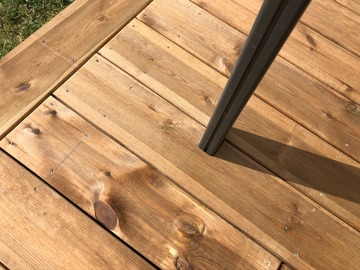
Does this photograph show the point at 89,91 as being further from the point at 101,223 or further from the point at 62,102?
the point at 101,223

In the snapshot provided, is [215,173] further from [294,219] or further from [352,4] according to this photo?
[352,4]

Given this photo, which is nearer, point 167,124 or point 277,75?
point 167,124

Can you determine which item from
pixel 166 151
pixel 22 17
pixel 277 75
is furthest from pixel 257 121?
pixel 22 17

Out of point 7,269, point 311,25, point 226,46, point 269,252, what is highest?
point 311,25

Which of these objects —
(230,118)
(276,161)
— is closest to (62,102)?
(230,118)

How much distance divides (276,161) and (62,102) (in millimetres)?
685

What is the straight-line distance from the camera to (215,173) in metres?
1.07

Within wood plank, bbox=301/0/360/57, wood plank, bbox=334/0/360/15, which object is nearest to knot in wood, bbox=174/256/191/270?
Result: wood plank, bbox=301/0/360/57

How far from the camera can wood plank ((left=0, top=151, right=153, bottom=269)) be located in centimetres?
91

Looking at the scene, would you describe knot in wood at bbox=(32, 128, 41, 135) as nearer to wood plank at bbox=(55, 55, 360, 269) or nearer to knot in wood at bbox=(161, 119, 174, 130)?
wood plank at bbox=(55, 55, 360, 269)

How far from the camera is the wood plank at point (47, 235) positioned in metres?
0.91

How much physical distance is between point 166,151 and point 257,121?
321mm

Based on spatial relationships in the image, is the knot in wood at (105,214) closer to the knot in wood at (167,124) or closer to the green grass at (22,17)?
the knot in wood at (167,124)

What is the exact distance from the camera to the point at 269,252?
986 millimetres
